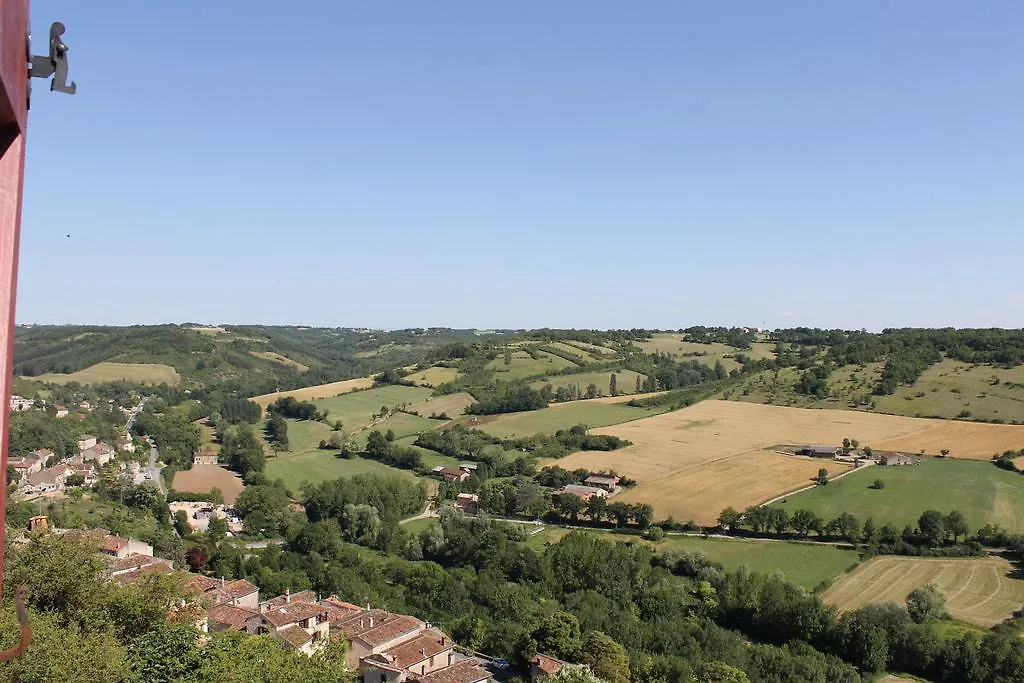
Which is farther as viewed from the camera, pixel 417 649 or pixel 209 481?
pixel 209 481

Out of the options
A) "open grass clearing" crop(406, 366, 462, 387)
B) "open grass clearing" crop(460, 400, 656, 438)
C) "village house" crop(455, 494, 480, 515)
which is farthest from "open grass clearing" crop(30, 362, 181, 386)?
"village house" crop(455, 494, 480, 515)

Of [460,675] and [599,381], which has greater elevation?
[599,381]

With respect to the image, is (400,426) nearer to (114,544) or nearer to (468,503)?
(468,503)

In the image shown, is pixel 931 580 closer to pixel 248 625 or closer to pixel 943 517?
pixel 943 517

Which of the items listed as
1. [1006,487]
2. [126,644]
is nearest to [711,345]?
[1006,487]

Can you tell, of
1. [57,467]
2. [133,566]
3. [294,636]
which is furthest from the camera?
[57,467]

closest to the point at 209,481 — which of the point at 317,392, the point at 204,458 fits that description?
the point at 204,458

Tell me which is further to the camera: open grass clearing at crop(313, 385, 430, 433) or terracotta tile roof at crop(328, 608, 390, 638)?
open grass clearing at crop(313, 385, 430, 433)

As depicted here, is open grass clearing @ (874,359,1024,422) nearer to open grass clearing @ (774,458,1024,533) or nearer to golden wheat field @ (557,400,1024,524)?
golden wheat field @ (557,400,1024,524)
